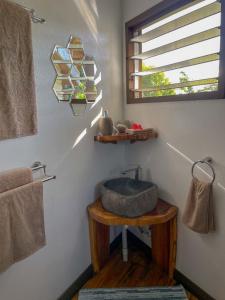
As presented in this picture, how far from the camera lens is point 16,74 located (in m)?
0.98

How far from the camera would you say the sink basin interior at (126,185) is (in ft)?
5.39

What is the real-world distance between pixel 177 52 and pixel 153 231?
1.41m

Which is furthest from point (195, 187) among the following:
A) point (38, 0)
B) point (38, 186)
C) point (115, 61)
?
point (38, 0)

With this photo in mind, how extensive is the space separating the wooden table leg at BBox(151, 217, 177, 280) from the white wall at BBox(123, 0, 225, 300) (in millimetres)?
50

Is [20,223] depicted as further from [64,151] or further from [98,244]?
[98,244]

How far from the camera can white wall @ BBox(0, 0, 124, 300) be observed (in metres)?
1.14

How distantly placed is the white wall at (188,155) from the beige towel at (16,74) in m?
0.92

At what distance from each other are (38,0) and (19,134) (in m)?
0.74

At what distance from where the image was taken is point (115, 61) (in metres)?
1.70

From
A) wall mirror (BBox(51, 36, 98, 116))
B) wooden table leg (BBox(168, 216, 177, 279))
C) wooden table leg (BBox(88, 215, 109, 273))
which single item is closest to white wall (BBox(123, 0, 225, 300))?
wooden table leg (BBox(168, 216, 177, 279))

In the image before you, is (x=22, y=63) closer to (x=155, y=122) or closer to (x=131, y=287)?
(x=155, y=122)

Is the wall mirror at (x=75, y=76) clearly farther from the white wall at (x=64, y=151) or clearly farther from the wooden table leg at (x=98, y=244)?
the wooden table leg at (x=98, y=244)

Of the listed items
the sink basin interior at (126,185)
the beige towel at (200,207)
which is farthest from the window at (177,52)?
the sink basin interior at (126,185)

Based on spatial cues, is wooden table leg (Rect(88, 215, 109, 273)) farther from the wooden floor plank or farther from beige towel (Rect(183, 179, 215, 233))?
beige towel (Rect(183, 179, 215, 233))
